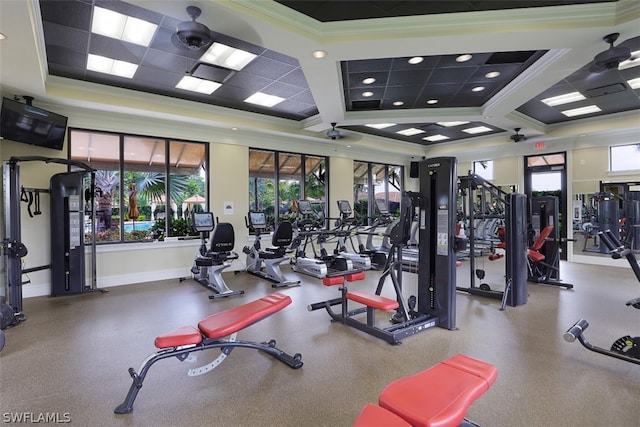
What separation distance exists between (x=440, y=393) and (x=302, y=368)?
1.58 m

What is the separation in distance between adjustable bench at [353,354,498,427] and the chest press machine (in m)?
1.76

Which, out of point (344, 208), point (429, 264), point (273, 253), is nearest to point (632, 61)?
point (429, 264)

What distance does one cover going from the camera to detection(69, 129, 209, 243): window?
627 cm

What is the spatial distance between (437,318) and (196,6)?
415cm

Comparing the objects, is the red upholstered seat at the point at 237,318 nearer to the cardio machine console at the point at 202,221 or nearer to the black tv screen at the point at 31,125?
the cardio machine console at the point at 202,221

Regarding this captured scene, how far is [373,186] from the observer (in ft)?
36.0

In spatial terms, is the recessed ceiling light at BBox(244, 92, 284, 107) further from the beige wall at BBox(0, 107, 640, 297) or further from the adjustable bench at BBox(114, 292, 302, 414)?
the adjustable bench at BBox(114, 292, 302, 414)

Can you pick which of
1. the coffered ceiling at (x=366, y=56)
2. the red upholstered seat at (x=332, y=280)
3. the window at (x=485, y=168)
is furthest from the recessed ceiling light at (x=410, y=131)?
the red upholstered seat at (x=332, y=280)

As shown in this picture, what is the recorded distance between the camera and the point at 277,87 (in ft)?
19.2

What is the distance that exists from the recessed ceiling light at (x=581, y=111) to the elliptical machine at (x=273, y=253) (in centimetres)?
677

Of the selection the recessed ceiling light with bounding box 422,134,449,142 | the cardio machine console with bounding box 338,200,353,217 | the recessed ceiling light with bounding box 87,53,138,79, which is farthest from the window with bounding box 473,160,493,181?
the recessed ceiling light with bounding box 87,53,138,79

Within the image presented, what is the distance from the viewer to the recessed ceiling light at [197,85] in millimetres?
5512

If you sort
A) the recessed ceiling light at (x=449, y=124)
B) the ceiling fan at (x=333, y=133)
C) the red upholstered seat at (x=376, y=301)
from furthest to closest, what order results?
the recessed ceiling light at (x=449, y=124)
the ceiling fan at (x=333, y=133)
the red upholstered seat at (x=376, y=301)

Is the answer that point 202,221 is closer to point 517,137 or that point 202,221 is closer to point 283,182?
point 283,182
